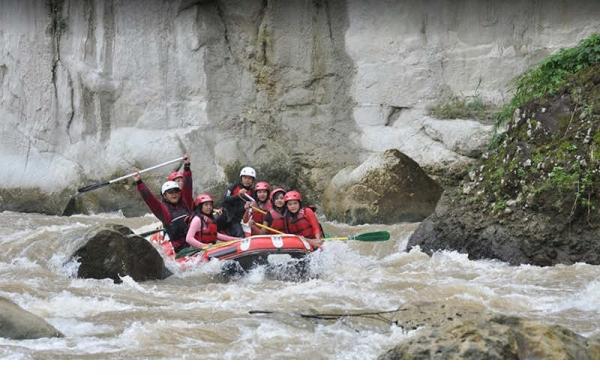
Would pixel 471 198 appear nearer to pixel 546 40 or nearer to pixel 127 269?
pixel 127 269

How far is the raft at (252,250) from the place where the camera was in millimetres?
8711

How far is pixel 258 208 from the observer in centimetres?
1085

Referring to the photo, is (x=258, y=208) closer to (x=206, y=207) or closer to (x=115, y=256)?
(x=206, y=207)

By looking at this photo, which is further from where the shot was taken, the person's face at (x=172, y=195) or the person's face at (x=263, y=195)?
the person's face at (x=263, y=195)

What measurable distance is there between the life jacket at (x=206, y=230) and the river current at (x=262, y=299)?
2.08 feet

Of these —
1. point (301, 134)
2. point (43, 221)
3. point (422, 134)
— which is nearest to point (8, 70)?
point (43, 221)

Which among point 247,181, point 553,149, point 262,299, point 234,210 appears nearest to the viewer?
point 262,299

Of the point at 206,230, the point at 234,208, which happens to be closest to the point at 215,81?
the point at 234,208

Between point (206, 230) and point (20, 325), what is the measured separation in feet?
13.7

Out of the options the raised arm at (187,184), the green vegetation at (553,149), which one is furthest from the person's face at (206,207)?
the green vegetation at (553,149)

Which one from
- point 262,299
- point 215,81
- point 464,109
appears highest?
point 215,81

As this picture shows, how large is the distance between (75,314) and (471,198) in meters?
4.39

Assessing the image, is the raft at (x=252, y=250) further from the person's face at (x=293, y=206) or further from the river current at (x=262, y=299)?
the person's face at (x=293, y=206)

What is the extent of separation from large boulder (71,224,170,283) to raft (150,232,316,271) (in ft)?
1.38
